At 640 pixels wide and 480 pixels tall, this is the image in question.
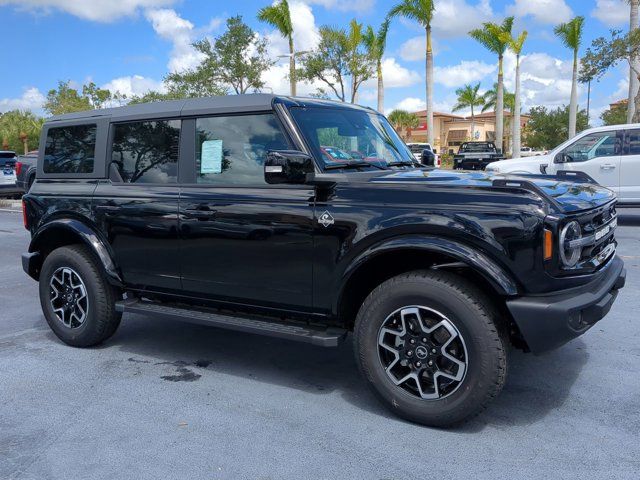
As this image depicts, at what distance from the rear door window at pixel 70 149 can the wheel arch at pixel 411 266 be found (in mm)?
2456

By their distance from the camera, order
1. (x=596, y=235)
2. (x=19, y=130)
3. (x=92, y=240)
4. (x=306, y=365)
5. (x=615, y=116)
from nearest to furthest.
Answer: (x=596, y=235), (x=306, y=365), (x=92, y=240), (x=19, y=130), (x=615, y=116)

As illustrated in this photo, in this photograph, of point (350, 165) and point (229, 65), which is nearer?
point (350, 165)

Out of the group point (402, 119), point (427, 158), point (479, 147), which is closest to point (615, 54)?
point (479, 147)

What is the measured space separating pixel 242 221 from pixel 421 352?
4.56 feet

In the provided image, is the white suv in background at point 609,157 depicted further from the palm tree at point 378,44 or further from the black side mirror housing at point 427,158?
the palm tree at point 378,44

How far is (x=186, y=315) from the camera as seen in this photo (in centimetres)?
418

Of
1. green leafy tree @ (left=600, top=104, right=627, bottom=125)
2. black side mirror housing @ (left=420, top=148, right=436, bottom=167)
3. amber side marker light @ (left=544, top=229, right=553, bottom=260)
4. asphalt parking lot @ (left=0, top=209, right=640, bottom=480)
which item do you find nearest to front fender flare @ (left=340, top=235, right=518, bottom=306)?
amber side marker light @ (left=544, top=229, right=553, bottom=260)

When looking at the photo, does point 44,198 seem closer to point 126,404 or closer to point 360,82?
point 126,404

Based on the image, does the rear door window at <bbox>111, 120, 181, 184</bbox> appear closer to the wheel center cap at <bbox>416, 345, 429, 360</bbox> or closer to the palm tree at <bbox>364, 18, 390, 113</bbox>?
the wheel center cap at <bbox>416, 345, 429, 360</bbox>

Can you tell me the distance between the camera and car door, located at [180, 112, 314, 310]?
3.69 m

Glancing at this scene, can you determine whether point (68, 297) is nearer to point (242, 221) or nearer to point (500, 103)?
point (242, 221)

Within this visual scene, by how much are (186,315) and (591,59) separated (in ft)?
73.8

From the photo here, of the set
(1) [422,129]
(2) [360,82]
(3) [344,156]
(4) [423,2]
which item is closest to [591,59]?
(4) [423,2]

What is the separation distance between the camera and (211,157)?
417 cm
